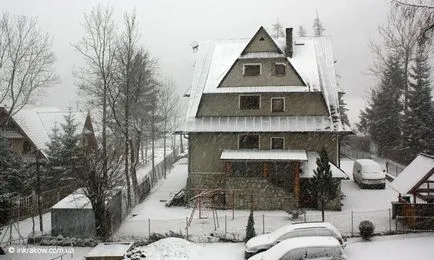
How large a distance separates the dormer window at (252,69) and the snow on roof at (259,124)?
3.09 m

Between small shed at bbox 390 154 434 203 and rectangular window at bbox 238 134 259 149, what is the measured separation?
9.66 m

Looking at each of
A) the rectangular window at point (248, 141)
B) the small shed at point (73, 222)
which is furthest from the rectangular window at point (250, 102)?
the small shed at point (73, 222)

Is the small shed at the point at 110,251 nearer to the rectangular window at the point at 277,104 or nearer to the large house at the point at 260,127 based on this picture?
the large house at the point at 260,127

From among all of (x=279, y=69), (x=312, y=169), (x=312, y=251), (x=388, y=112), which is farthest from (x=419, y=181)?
(x=388, y=112)

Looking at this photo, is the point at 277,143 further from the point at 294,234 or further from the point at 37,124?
the point at 37,124

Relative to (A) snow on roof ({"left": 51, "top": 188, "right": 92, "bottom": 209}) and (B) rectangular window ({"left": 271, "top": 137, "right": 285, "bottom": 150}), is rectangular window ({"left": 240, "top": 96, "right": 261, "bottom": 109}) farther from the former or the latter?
(A) snow on roof ({"left": 51, "top": 188, "right": 92, "bottom": 209})

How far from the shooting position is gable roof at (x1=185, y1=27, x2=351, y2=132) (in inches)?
1208

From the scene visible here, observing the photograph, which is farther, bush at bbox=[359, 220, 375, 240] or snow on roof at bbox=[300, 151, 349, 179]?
snow on roof at bbox=[300, 151, 349, 179]

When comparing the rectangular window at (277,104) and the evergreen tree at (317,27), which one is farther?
the evergreen tree at (317,27)

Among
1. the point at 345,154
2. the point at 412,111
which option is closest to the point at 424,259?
the point at 412,111

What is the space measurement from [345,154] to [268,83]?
2625cm

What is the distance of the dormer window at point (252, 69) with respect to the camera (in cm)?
3119

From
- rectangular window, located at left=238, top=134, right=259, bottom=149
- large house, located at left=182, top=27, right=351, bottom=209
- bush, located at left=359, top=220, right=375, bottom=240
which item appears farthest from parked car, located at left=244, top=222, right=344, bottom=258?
rectangular window, located at left=238, top=134, right=259, bottom=149

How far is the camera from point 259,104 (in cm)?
3109
